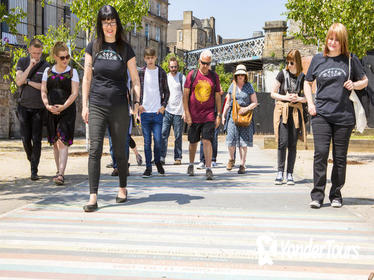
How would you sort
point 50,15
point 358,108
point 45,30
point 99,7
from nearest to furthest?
1. point 358,108
2. point 99,7
3. point 45,30
4. point 50,15

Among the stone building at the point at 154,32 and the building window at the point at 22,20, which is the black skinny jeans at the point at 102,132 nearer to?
the building window at the point at 22,20

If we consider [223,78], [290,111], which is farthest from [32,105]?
[223,78]

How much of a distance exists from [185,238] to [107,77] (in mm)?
2091

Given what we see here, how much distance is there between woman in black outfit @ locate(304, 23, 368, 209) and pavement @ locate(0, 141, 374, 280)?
392 mm

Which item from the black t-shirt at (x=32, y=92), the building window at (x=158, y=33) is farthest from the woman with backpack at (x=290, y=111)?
the building window at (x=158, y=33)

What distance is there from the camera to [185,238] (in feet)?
12.7

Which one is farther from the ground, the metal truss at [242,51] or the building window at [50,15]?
the building window at [50,15]

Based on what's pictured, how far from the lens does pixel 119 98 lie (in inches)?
204

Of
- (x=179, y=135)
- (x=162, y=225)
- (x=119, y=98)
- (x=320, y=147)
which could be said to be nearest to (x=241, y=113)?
(x=179, y=135)

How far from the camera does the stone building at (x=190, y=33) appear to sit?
8644 cm

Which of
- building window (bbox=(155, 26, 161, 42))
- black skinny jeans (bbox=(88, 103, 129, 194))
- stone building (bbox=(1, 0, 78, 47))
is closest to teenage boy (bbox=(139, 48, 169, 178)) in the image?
black skinny jeans (bbox=(88, 103, 129, 194))

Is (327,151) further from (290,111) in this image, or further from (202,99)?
(202,99)
